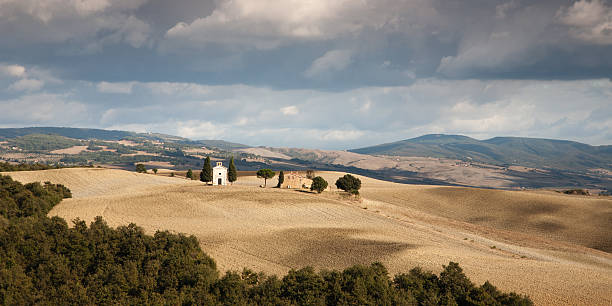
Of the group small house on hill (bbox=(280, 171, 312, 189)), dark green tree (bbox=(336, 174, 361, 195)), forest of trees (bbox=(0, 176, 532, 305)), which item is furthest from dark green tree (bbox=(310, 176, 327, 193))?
forest of trees (bbox=(0, 176, 532, 305))

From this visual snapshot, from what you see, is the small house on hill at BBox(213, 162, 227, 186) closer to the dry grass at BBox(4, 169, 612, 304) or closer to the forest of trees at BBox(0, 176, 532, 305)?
the dry grass at BBox(4, 169, 612, 304)

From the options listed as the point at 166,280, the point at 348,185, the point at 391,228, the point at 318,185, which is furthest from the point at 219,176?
the point at 166,280

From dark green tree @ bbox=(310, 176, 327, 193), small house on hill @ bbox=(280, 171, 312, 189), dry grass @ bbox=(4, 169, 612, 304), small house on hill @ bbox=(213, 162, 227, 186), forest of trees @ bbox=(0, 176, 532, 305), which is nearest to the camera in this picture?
forest of trees @ bbox=(0, 176, 532, 305)

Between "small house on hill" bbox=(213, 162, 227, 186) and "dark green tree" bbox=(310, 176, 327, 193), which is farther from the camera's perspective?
"small house on hill" bbox=(213, 162, 227, 186)

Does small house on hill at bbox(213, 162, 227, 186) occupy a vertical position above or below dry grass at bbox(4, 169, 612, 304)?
above

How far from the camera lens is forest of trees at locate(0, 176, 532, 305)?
26781mm

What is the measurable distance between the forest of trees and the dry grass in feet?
26.4

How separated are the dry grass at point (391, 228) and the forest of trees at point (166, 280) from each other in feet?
26.4

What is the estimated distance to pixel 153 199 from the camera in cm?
7731

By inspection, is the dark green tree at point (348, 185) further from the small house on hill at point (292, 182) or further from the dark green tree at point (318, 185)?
the small house on hill at point (292, 182)

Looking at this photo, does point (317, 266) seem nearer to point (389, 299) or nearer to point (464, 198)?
point (389, 299)

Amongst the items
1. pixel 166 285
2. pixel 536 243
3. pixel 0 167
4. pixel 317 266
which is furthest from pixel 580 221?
pixel 0 167

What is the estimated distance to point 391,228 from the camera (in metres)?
62.5

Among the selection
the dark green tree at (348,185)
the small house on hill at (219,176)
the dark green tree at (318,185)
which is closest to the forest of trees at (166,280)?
the dark green tree at (318,185)
